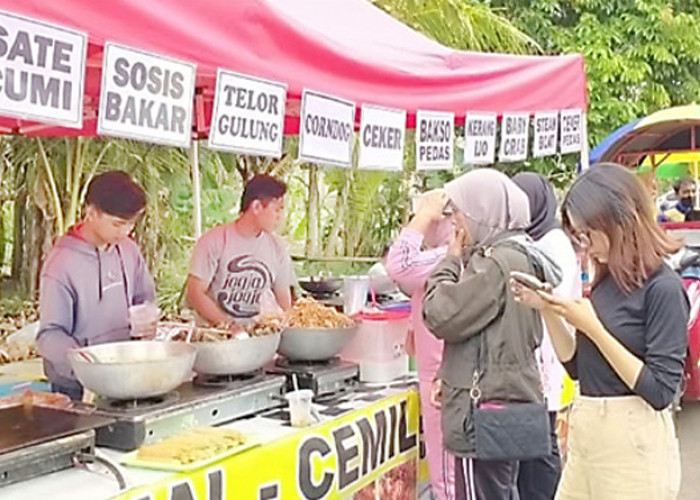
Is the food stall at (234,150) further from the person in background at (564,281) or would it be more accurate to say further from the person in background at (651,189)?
the person in background at (651,189)

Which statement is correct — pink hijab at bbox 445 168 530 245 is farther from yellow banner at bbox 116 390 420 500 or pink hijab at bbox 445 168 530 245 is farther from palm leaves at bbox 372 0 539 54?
palm leaves at bbox 372 0 539 54

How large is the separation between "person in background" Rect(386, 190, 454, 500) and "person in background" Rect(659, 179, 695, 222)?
21.9ft

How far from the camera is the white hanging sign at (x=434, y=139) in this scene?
12.4 feet

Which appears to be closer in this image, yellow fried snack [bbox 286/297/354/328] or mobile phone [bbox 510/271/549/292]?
mobile phone [bbox 510/271/549/292]

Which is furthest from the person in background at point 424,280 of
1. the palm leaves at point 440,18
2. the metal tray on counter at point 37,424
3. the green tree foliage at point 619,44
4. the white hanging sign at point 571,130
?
the green tree foliage at point 619,44

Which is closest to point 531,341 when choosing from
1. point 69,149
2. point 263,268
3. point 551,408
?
point 551,408

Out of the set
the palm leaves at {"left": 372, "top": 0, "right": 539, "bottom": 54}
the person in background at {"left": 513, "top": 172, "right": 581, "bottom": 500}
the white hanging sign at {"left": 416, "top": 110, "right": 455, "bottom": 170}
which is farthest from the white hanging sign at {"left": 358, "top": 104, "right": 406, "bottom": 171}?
the palm leaves at {"left": 372, "top": 0, "right": 539, "bottom": 54}

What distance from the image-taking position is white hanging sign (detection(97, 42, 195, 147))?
7.31ft

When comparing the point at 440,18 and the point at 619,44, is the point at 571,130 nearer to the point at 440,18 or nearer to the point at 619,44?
the point at 440,18

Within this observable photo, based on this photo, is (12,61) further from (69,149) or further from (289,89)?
(69,149)

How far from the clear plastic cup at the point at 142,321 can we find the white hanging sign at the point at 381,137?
98cm

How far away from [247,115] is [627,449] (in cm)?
146

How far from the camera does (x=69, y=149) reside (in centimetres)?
774

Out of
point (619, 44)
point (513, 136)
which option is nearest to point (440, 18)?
point (619, 44)
